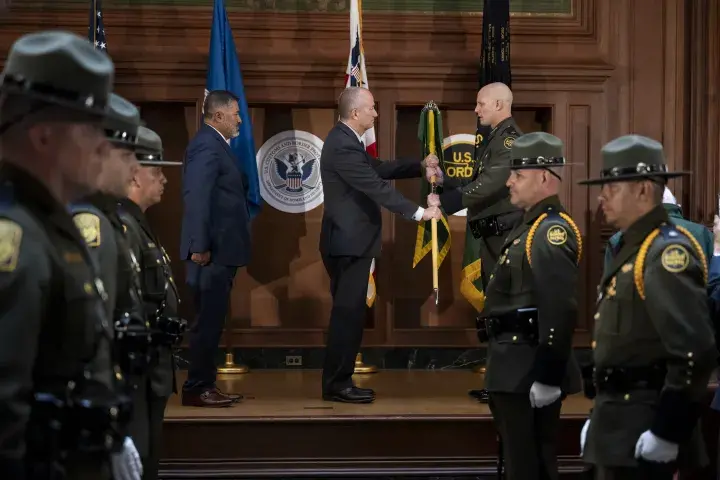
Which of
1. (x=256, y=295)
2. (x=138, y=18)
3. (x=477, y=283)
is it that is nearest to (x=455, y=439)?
(x=477, y=283)

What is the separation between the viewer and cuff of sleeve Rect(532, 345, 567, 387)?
3.63 metres

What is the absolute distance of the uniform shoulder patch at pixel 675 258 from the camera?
290 centimetres

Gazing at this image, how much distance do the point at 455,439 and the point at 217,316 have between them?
1.41 metres

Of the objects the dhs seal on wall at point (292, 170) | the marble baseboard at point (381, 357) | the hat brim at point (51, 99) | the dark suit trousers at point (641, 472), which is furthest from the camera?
the dhs seal on wall at point (292, 170)

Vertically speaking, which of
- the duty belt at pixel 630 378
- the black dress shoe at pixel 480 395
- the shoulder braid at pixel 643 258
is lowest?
the black dress shoe at pixel 480 395

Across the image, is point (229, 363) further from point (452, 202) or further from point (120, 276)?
point (120, 276)

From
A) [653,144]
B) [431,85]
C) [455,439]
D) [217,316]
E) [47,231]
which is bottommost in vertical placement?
[455,439]

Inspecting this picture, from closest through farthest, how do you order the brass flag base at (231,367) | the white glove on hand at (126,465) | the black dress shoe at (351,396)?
the white glove on hand at (126,465)
the black dress shoe at (351,396)
the brass flag base at (231,367)

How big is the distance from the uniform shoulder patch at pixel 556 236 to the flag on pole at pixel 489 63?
2.58 meters

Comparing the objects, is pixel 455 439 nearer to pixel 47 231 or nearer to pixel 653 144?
pixel 653 144

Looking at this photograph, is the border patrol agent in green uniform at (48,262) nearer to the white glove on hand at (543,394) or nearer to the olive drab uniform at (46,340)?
the olive drab uniform at (46,340)

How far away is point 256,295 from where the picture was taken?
6.99 metres

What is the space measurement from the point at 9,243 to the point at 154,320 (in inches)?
83.2

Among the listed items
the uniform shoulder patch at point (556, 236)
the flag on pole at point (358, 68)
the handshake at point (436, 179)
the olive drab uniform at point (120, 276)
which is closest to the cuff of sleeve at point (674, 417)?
the uniform shoulder patch at point (556, 236)
